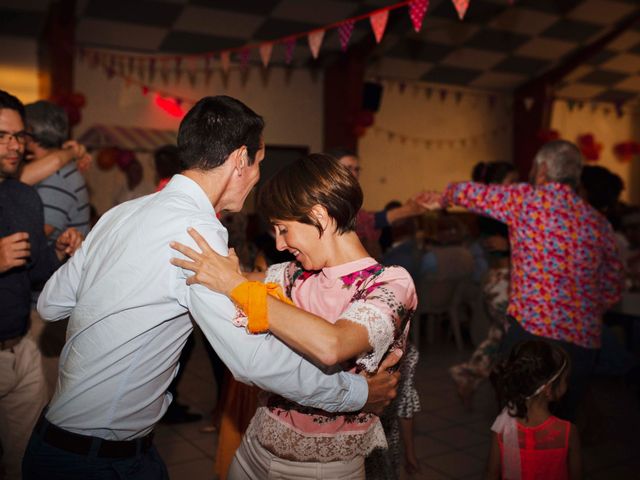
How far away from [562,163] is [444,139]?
739 cm

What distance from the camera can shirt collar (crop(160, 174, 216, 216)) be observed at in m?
1.34

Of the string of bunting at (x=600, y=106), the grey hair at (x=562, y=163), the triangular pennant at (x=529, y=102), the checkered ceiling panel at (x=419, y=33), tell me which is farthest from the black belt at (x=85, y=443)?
the string of bunting at (x=600, y=106)

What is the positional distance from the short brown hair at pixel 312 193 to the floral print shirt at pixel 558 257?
132cm

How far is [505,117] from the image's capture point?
10.3 meters

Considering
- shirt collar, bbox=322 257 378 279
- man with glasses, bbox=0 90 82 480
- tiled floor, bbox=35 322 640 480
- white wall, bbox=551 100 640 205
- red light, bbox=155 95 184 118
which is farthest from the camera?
white wall, bbox=551 100 640 205

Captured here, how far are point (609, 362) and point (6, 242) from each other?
10.6 feet

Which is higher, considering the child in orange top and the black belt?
the black belt

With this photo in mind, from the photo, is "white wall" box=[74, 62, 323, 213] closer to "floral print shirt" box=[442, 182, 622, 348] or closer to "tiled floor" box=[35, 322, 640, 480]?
"tiled floor" box=[35, 322, 640, 480]

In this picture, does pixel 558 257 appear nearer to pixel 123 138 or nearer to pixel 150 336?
pixel 150 336

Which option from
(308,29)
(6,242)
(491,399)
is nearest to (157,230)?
(6,242)

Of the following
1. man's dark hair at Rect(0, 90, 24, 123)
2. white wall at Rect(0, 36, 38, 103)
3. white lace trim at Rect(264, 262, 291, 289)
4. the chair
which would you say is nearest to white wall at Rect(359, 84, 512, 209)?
the chair

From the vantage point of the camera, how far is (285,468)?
4.89ft

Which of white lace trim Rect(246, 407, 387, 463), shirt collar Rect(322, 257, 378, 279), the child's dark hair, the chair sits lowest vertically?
the chair

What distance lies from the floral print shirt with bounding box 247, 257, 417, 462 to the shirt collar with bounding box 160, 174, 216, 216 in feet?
1.17
